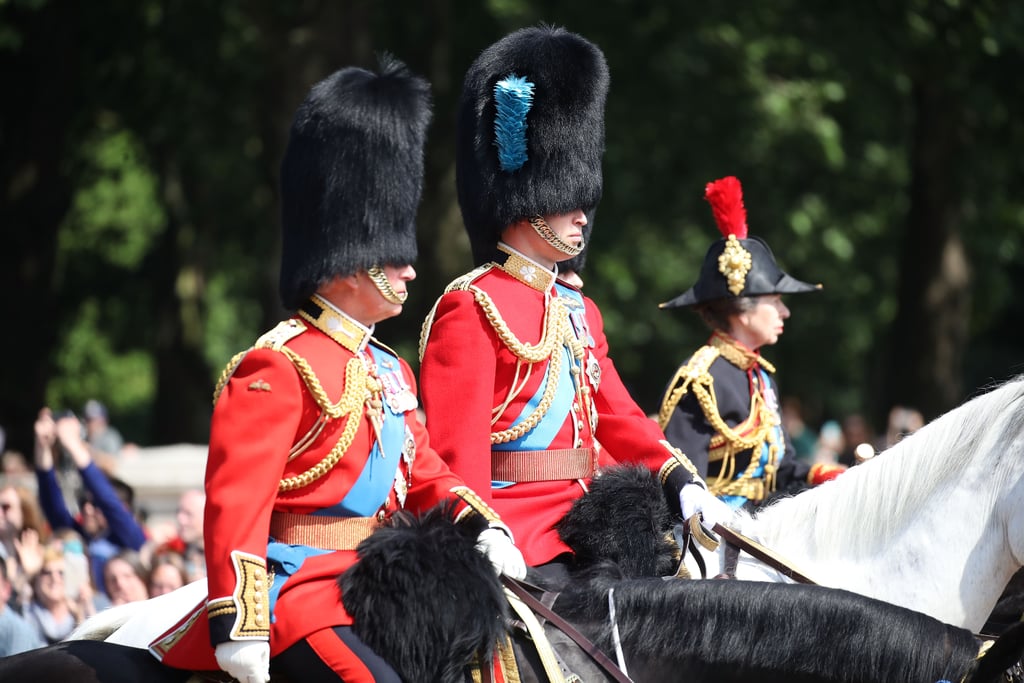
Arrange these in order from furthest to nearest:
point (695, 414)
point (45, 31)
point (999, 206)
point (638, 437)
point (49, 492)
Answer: point (999, 206)
point (45, 31)
point (49, 492)
point (695, 414)
point (638, 437)

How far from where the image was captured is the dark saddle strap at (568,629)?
375 centimetres

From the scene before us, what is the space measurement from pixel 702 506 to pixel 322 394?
1.54 meters

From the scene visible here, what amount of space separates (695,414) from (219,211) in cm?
1381

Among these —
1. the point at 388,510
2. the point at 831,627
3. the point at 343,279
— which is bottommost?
the point at 831,627

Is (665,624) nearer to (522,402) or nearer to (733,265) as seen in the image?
(522,402)

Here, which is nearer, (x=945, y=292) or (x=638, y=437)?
(x=638, y=437)

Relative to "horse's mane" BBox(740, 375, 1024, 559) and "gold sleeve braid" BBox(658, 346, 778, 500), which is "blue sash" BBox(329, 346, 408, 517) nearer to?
"horse's mane" BBox(740, 375, 1024, 559)

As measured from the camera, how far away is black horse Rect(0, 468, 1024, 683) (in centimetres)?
360

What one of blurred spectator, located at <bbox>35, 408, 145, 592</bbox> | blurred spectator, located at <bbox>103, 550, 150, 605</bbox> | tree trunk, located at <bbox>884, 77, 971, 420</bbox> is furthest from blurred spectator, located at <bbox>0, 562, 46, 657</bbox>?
tree trunk, located at <bbox>884, 77, 971, 420</bbox>

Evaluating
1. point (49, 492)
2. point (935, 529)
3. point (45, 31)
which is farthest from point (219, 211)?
point (935, 529)

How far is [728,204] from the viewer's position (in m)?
6.41

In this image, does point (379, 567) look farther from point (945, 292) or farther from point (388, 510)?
point (945, 292)

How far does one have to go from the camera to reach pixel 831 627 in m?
3.67

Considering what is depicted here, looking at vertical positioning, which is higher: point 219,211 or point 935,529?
point 219,211
